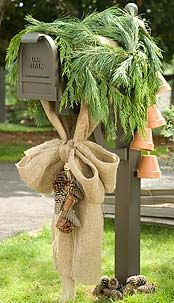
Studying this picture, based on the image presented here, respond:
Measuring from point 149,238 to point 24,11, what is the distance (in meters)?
9.38

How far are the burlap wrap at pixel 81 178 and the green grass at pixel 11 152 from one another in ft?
24.3

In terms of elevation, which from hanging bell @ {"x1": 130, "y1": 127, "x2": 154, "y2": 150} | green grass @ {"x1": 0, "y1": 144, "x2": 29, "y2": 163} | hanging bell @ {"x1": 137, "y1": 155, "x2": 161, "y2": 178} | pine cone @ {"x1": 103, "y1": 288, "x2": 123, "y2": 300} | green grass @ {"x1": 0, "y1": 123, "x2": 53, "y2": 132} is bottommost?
green grass @ {"x1": 0, "y1": 123, "x2": 53, "y2": 132}

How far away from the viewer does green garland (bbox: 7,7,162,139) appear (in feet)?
11.1

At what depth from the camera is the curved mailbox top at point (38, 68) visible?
342 centimetres

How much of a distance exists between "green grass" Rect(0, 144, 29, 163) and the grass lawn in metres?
5.12

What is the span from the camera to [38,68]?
3523 mm

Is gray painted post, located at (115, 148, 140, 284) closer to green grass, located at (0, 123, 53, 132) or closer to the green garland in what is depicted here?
the green garland

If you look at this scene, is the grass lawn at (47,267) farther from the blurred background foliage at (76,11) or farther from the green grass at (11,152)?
the blurred background foliage at (76,11)

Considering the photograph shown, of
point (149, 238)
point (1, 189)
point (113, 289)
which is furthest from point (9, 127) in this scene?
point (113, 289)

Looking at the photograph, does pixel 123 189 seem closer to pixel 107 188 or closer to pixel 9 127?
pixel 107 188

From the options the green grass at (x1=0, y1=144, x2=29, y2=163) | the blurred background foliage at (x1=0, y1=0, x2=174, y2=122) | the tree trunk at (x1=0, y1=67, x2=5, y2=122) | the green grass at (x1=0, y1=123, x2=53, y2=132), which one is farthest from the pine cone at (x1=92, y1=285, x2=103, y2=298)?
the tree trunk at (x1=0, y1=67, x2=5, y2=122)

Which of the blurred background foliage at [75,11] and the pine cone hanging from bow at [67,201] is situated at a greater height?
the blurred background foliage at [75,11]

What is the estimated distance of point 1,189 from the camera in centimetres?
Answer: 856

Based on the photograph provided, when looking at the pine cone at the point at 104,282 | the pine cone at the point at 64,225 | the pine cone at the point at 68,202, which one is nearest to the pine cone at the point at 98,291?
the pine cone at the point at 104,282
